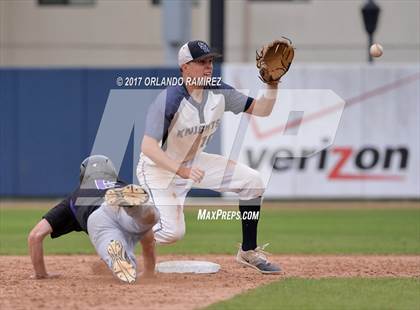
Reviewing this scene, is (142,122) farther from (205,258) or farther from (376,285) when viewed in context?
(376,285)

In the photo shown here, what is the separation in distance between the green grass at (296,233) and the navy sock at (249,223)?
261 centimetres

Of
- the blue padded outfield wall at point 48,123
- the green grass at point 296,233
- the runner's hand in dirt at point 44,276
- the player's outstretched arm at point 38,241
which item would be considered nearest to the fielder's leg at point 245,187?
the player's outstretched arm at point 38,241

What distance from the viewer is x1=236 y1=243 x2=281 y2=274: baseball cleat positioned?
29.6 ft

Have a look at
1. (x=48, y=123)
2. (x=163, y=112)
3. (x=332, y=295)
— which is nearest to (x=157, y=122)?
(x=163, y=112)

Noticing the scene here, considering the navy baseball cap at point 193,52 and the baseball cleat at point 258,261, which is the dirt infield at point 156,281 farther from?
the navy baseball cap at point 193,52

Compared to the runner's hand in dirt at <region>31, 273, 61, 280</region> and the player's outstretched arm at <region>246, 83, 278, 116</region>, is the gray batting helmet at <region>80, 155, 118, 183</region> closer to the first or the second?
the runner's hand in dirt at <region>31, 273, 61, 280</region>

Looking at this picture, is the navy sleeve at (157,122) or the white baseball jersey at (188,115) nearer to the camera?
the navy sleeve at (157,122)

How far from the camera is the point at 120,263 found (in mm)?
8062

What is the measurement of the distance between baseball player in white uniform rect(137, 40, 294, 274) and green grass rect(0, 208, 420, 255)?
2.84 metres

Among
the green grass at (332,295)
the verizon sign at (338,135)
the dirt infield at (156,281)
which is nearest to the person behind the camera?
the green grass at (332,295)

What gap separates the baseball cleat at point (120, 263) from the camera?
8047 mm

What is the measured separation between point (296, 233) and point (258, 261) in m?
5.31

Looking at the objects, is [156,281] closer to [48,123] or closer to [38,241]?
[38,241]

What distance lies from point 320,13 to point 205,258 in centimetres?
1423
